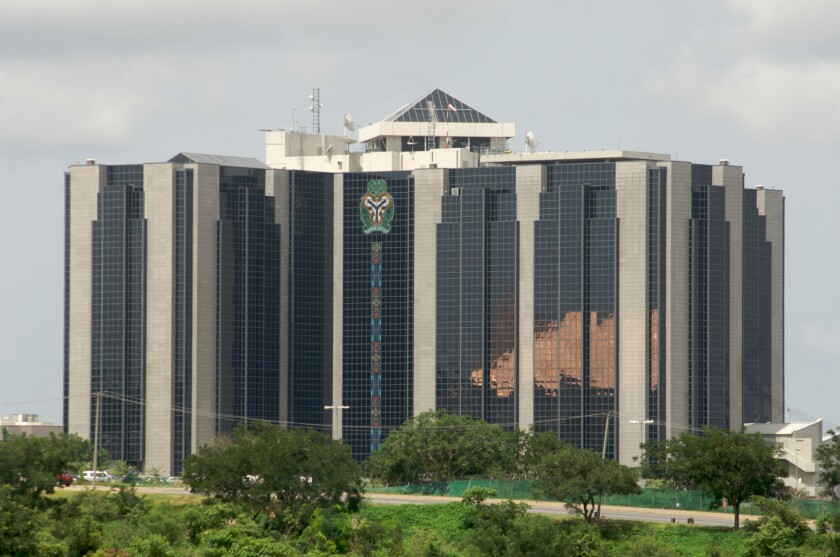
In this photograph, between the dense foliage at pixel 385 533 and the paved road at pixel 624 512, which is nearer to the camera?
the dense foliage at pixel 385 533

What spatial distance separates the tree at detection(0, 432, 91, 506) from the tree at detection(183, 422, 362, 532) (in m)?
17.5

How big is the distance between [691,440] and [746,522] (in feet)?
32.7

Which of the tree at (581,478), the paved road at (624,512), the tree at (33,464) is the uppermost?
the tree at (33,464)

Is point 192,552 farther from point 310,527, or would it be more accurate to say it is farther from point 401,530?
point 401,530

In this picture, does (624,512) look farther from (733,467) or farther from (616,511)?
(733,467)

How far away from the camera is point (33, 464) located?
150375 mm

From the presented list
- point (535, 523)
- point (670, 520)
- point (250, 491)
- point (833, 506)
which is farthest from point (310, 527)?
point (833, 506)

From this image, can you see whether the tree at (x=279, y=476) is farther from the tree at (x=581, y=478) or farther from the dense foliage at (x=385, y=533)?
the tree at (x=581, y=478)

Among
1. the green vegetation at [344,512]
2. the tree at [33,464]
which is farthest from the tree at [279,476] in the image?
the tree at [33,464]

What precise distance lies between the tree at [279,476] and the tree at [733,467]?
3043 centimetres

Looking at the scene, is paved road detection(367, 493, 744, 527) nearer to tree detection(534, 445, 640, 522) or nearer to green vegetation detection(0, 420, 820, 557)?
green vegetation detection(0, 420, 820, 557)

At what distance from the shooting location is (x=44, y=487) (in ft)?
492

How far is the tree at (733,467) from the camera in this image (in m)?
172

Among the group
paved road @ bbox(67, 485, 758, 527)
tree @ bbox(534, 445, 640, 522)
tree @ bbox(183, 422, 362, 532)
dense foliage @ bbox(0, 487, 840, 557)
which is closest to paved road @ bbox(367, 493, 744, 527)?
paved road @ bbox(67, 485, 758, 527)
